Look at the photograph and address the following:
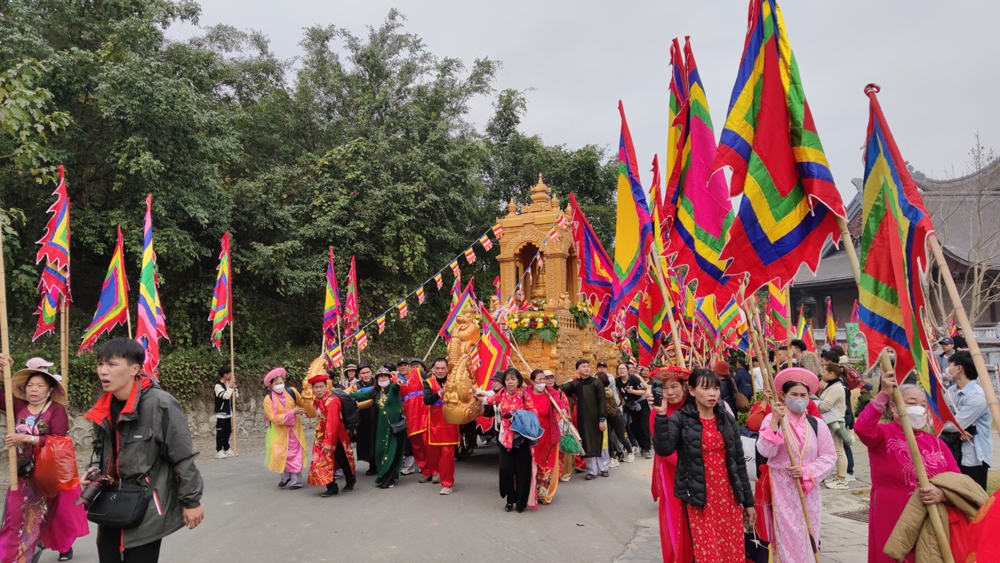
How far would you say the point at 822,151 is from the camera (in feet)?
13.5

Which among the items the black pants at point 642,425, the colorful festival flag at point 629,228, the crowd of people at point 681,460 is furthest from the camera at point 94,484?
the black pants at point 642,425

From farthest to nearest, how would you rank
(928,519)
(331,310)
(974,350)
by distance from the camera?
(331,310) < (928,519) < (974,350)

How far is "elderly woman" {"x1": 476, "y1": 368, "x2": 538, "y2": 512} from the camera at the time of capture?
287 inches

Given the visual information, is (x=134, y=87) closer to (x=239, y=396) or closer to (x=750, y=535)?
(x=239, y=396)

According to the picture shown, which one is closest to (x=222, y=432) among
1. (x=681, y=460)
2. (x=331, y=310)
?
(x=331, y=310)

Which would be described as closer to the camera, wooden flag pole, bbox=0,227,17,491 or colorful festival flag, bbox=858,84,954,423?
colorful festival flag, bbox=858,84,954,423

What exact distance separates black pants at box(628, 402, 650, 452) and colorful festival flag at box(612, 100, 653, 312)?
500cm

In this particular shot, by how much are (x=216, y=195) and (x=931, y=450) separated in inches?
603

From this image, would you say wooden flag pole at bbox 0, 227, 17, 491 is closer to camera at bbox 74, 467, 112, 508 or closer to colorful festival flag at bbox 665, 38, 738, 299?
camera at bbox 74, 467, 112, 508

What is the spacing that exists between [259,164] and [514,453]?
1608 cm

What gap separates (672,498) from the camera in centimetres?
468

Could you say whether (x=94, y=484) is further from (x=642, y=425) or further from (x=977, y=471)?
(x=642, y=425)

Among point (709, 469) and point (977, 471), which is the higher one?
point (709, 469)

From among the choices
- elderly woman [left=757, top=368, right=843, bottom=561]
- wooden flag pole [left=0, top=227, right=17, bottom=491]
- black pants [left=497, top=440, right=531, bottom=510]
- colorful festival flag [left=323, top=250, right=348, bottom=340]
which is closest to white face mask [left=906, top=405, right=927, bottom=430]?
elderly woman [left=757, top=368, right=843, bottom=561]
